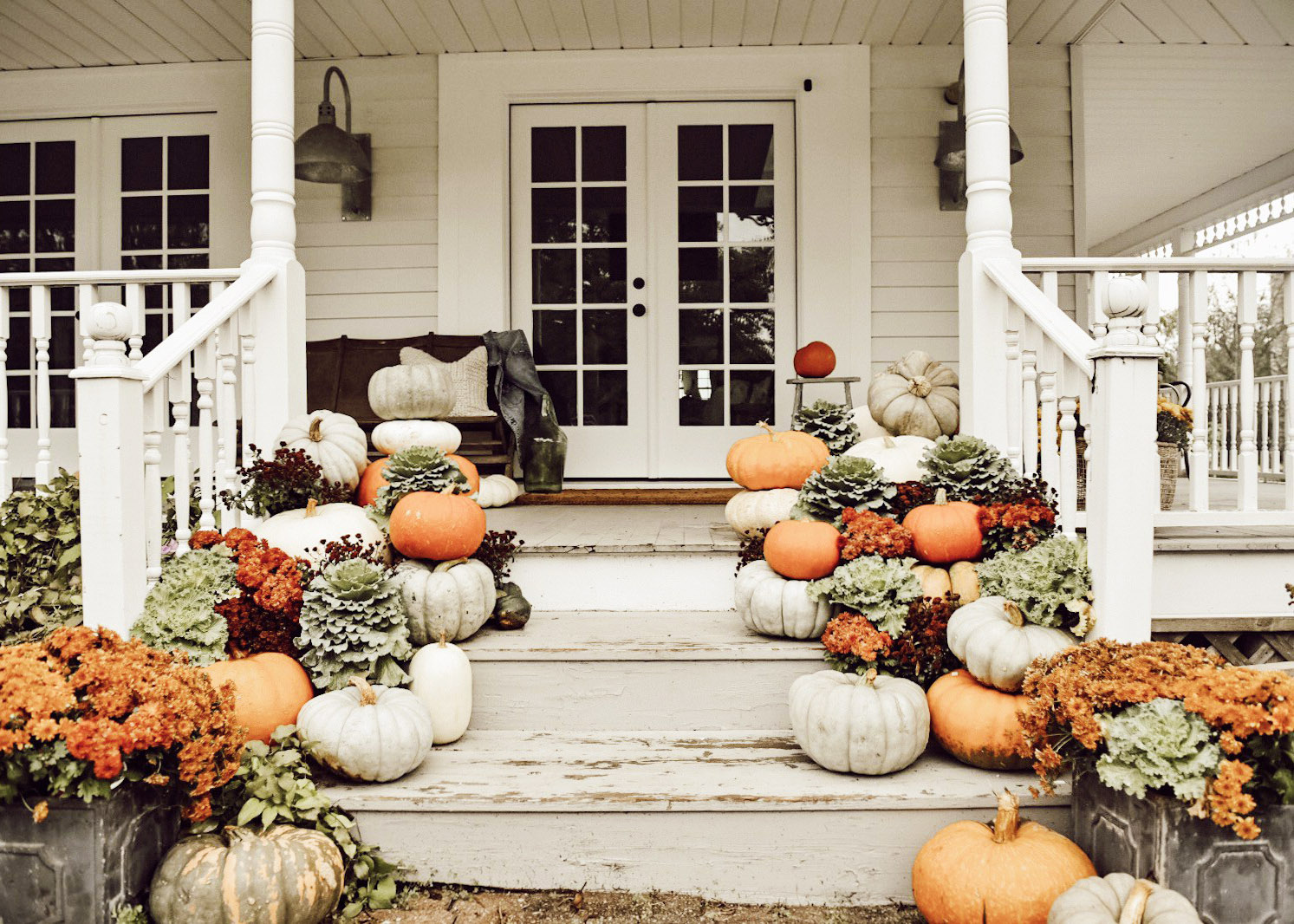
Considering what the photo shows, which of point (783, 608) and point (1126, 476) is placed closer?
point (1126, 476)

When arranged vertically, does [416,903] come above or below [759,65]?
below

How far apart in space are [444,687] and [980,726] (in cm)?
121

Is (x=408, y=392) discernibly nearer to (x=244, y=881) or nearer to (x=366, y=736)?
(x=366, y=736)

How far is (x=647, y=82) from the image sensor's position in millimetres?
4707

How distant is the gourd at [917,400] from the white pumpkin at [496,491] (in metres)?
1.58

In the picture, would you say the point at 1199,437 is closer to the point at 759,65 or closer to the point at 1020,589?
the point at 1020,589

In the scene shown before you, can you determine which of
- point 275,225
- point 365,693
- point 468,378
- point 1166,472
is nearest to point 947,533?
point 1166,472

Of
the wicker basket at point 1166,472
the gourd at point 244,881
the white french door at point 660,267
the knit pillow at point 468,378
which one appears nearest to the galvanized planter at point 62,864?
the gourd at point 244,881

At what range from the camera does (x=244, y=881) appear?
165 centimetres

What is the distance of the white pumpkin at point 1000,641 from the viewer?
6.60ft

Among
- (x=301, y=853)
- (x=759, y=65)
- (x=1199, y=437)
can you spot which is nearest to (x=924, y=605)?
(x=1199, y=437)

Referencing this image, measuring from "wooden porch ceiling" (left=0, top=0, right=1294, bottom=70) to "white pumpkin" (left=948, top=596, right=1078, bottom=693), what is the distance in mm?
3248

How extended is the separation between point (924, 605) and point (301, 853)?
1493 mm

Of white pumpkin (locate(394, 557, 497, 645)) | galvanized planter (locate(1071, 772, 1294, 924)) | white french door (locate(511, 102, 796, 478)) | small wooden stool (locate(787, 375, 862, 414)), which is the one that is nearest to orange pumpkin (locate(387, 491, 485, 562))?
white pumpkin (locate(394, 557, 497, 645))
